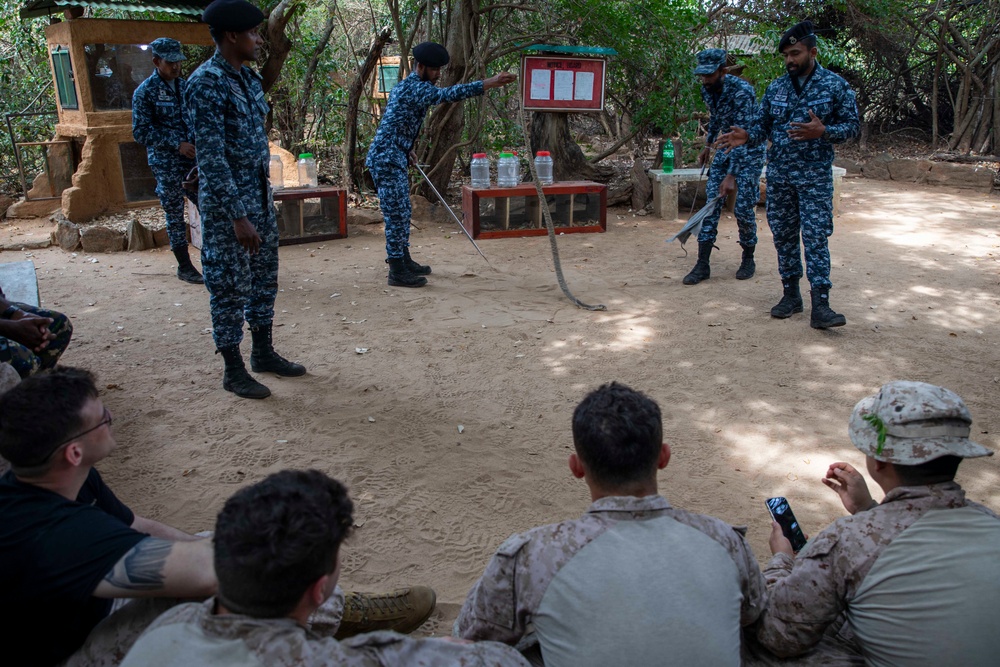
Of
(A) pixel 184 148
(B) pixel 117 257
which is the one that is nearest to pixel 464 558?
(A) pixel 184 148

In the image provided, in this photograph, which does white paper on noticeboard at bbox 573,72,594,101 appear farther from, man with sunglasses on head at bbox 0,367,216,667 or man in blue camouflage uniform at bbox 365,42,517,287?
man with sunglasses on head at bbox 0,367,216,667

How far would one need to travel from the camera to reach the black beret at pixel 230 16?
3.48m

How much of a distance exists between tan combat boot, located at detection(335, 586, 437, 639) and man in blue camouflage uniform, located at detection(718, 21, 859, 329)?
3407mm

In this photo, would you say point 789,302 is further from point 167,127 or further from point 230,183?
point 167,127

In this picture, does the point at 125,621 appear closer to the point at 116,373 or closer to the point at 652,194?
the point at 116,373

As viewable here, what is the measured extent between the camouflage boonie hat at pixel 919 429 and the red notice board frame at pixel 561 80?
253 inches

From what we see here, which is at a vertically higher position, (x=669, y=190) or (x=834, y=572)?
(x=669, y=190)

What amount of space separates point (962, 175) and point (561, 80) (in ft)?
19.7

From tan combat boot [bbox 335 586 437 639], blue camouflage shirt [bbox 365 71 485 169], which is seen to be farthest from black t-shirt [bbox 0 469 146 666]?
blue camouflage shirt [bbox 365 71 485 169]

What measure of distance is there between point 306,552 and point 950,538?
1.27 m

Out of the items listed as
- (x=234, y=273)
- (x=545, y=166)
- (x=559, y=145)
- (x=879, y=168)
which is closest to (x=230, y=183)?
(x=234, y=273)

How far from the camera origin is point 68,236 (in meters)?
7.46

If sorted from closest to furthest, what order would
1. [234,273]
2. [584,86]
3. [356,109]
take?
[234,273] < [584,86] < [356,109]

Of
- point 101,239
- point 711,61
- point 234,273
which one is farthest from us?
point 101,239
